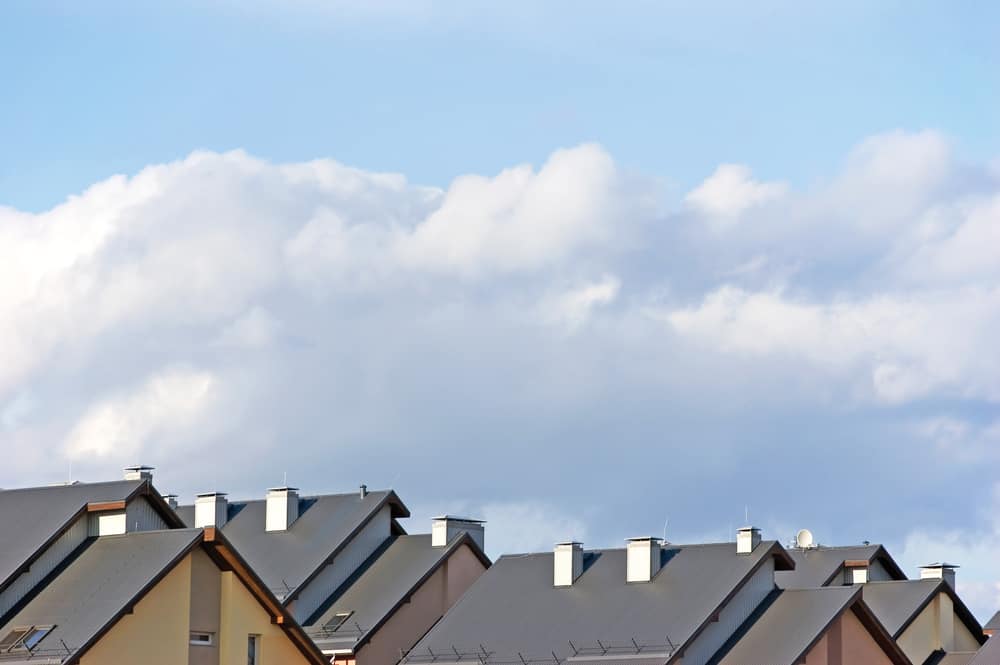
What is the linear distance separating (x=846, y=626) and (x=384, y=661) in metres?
16.4

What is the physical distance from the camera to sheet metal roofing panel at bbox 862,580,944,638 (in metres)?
71.6

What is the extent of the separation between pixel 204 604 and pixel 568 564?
55.9ft

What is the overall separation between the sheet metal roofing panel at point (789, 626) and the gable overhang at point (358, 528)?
1670 centimetres

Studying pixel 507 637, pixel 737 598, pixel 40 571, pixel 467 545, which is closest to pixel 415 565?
pixel 467 545

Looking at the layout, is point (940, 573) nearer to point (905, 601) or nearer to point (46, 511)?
point (905, 601)

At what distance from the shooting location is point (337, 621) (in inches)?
2766

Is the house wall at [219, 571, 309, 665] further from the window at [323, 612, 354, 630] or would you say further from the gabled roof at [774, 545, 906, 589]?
the gabled roof at [774, 545, 906, 589]

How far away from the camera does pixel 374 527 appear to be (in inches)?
2943

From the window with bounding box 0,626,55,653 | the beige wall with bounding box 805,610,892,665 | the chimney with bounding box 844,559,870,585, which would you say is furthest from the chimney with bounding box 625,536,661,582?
the window with bounding box 0,626,55,653

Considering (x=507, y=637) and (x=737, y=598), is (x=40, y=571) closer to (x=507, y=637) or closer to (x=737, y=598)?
(x=507, y=637)

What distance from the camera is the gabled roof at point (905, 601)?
71.6 meters

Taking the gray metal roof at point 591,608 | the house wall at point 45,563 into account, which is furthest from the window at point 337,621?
the house wall at point 45,563

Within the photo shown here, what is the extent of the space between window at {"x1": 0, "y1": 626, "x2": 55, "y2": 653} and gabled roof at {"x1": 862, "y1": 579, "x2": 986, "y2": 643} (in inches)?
1259

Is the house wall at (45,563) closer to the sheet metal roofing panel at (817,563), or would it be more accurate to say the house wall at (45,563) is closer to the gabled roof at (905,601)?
the sheet metal roofing panel at (817,563)
